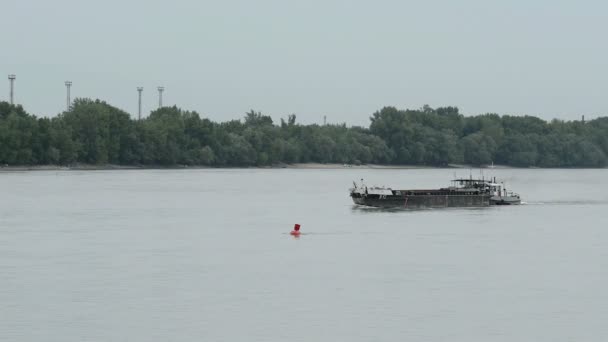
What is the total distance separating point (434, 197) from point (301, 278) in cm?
6454

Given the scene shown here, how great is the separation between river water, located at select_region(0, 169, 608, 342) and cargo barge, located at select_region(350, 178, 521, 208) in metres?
14.1

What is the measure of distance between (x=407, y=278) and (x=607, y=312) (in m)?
11.6

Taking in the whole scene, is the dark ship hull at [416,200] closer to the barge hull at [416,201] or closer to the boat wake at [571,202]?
the barge hull at [416,201]

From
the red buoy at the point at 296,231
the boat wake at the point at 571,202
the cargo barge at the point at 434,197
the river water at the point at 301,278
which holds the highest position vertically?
the cargo barge at the point at 434,197

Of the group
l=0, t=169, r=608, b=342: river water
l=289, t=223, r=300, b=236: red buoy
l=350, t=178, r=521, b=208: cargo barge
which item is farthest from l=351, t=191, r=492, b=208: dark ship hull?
l=289, t=223, r=300, b=236: red buoy

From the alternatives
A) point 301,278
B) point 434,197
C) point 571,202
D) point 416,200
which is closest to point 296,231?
point 301,278

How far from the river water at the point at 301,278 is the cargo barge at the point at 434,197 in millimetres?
14095

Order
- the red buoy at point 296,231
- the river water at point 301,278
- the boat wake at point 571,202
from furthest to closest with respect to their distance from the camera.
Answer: the boat wake at point 571,202
the red buoy at point 296,231
the river water at point 301,278

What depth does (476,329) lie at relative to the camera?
128 feet

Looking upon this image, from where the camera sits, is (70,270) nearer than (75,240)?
Yes

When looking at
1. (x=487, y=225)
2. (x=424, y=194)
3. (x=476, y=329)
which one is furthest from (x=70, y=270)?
(x=424, y=194)

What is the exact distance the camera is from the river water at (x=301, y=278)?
3922 cm

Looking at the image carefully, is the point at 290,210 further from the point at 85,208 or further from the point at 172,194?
the point at 172,194

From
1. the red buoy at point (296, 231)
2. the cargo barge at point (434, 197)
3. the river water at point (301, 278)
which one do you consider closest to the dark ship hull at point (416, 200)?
the cargo barge at point (434, 197)
